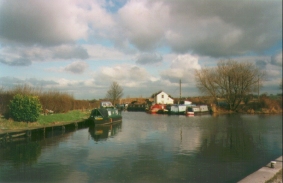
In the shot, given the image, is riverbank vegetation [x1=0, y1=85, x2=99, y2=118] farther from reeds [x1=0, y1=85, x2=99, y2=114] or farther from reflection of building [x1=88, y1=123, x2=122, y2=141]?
reflection of building [x1=88, y1=123, x2=122, y2=141]

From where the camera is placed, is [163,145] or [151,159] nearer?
[151,159]

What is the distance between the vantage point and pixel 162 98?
47.6 m

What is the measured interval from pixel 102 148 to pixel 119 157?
6.94 feet

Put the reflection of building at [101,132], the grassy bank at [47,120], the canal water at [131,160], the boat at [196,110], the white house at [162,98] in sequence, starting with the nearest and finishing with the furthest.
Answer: the canal water at [131,160]
the grassy bank at [47,120]
the reflection of building at [101,132]
the boat at [196,110]
the white house at [162,98]

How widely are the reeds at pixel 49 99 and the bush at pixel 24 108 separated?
251mm

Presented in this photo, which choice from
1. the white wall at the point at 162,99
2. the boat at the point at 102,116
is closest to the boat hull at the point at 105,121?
the boat at the point at 102,116

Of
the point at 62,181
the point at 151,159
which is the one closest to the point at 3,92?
the point at 62,181

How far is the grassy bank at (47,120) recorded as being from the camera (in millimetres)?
9846

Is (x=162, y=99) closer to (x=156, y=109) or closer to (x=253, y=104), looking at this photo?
(x=156, y=109)

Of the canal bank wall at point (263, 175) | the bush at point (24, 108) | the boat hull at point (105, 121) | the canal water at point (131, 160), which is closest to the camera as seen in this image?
the canal bank wall at point (263, 175)

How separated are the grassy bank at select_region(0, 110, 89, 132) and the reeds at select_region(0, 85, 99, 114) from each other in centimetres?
38

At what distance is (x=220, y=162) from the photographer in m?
8.91

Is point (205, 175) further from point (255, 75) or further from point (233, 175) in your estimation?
point (255, 75)

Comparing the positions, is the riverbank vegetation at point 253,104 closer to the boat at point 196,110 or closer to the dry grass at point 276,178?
the boat at point 196,110
